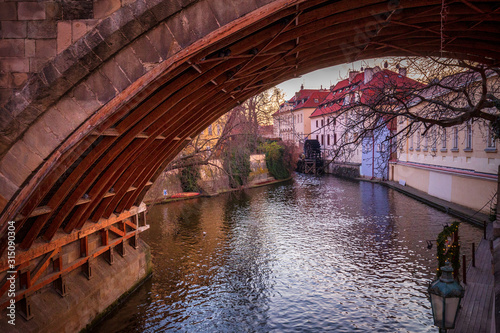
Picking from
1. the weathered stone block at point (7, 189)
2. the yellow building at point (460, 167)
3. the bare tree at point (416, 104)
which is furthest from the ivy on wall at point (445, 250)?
the weathered stone block at point (7, 189)

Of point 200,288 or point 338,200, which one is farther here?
point 338,200

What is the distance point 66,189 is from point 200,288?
21.9 feet

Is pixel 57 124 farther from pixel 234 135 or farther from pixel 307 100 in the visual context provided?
pixel 307 100

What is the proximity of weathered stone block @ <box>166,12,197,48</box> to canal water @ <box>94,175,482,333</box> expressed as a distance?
753 cm

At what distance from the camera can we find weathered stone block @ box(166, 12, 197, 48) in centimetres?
480

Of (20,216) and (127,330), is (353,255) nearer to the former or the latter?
(127,330)

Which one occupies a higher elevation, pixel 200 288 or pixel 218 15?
pixel 218 15

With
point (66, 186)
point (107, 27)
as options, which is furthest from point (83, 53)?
point (66, 186)

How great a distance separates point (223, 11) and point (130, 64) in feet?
4.13

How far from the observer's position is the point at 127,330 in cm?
1011

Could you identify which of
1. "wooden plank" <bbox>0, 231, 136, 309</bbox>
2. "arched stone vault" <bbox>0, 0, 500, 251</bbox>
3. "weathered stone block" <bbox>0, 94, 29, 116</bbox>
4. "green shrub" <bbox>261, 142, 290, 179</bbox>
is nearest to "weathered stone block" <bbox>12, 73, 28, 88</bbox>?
"arched stone vault" <bbox>0, 0, 500, 251</bbox>

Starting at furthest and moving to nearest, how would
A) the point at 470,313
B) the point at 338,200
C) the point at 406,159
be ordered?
the point at 406,159
the point at 338,200
the point at 470,313

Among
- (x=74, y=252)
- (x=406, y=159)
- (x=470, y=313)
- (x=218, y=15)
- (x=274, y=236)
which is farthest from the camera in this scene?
(x=406, y=159)

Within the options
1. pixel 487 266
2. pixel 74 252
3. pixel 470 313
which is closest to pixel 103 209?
pixel 74 252
